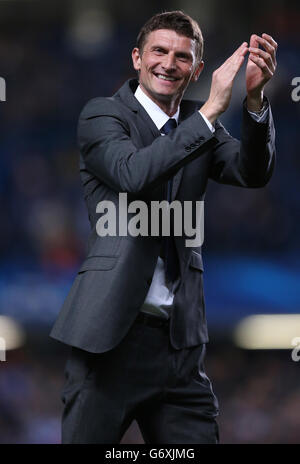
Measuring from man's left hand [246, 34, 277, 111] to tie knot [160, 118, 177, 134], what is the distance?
190 mm

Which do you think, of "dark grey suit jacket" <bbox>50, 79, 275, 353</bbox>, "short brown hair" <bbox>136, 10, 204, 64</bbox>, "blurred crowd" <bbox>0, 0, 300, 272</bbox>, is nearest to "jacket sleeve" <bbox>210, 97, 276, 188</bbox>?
"dark grey suit jacket" <bbox>50, 79, 275, 353</bbox>

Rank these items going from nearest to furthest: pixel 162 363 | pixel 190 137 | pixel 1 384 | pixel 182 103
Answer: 1. pixel 190 137
2. pixel 162 363
3. pixel 182 103
4. pixel 1 384

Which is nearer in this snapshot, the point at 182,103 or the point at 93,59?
the point at 182,103

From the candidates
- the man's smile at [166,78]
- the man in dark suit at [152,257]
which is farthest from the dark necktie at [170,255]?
the man's smile at [166,78]

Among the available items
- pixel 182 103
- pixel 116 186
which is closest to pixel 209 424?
pixel 116 186

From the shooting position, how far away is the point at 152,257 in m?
1.65

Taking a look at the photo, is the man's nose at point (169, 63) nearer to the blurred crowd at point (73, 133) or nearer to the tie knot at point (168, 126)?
the tie knot at point (168, 126)

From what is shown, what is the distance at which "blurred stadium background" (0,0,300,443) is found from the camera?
432 centimetres

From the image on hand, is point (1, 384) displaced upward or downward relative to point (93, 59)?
downward

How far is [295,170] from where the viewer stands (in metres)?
4.68

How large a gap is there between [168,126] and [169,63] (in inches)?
5.4

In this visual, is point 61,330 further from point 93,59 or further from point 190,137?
point 93,59

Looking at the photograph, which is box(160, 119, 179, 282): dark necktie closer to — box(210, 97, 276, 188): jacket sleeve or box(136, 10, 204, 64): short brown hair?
box(210, 97, 276, 188): jacket sleeve
